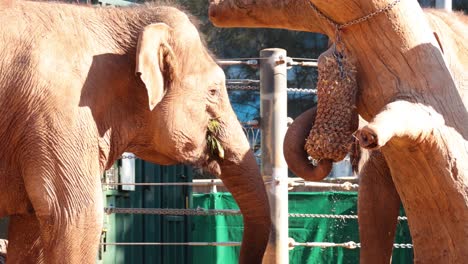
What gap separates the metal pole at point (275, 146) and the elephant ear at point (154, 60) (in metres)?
1.14

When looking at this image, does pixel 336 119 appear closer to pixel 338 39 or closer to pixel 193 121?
pixel 338 39

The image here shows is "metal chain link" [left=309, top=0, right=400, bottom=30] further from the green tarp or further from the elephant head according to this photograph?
the green tarp

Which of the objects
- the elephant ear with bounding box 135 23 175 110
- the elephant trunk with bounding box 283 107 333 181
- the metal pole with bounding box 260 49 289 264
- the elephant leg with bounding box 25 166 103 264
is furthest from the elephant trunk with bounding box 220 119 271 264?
the elephant trunk with bounding box 283 107 333 181

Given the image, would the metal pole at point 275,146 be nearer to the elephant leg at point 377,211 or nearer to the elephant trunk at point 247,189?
the elephant trunk at point 247,189

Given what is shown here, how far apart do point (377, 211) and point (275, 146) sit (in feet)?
5.18

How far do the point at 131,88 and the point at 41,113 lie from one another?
0.74m

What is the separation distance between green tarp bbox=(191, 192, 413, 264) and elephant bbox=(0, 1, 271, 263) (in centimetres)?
275

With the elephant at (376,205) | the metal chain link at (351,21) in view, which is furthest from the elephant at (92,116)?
the metal chain link at (351,21)

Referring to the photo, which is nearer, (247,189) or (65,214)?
(65,214)

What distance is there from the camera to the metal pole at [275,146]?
787 centimetres

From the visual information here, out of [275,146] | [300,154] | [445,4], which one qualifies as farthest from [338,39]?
[445,4]

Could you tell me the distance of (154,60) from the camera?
698 centimetres

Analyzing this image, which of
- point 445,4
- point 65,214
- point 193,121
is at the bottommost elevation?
point 65,214

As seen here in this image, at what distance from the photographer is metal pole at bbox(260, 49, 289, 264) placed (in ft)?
25.8
